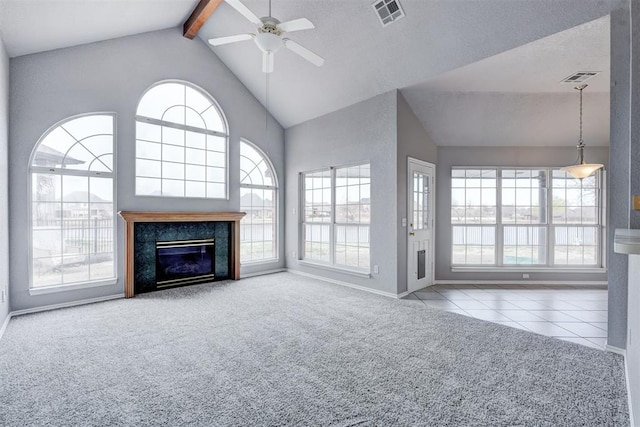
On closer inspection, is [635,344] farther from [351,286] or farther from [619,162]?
[351,286]

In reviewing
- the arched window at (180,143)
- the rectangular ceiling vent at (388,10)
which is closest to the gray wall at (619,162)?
the rectangular ceiling vent at (388,10)

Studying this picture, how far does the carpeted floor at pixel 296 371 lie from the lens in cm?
191

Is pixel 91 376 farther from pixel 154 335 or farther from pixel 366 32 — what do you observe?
pixel 366 32

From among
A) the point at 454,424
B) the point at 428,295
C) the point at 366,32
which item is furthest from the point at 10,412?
the point at 366,32

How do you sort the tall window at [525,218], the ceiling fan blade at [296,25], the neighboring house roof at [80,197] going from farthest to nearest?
the tall window at [525,218] < the neighboring house roof at [80,197] < the ceiling fan blade at [296,25]

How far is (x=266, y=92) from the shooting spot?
19.2 feet

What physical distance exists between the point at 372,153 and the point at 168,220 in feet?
11.3

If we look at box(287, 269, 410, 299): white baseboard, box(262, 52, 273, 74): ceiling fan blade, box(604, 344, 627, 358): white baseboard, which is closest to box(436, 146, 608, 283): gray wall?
box(287, 269, 410, 299): white baseboard

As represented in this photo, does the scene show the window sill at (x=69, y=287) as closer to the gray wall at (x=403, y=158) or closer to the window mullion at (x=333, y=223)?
the window mullion at (x=333, y=223)

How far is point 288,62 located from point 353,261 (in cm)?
350

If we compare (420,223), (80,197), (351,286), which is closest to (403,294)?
(351,286)

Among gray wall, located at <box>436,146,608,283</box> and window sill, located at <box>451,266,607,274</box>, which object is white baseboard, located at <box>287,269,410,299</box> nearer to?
gray wall, located at <box>436,146,608,283</box>

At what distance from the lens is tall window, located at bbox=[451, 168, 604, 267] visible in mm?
5457

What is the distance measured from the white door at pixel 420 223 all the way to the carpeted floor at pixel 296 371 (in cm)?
115
